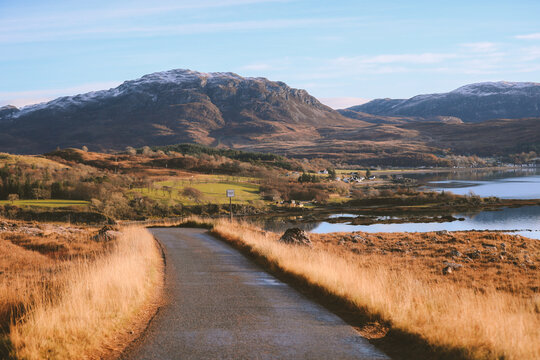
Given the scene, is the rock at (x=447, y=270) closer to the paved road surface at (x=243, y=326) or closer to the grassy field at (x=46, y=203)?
the paved road surface at (x=243, y=326)

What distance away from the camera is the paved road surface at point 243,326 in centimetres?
703

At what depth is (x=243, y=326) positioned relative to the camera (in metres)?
8.47

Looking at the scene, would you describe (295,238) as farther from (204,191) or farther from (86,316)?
(204,191)

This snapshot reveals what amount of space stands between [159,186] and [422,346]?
97231mm

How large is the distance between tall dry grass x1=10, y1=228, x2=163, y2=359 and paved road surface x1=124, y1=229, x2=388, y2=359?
56 centimetres

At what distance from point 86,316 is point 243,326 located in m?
2.77

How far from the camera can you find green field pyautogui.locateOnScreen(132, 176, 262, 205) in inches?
3583

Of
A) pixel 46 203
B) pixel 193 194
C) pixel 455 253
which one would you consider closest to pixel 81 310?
pixel 455 253

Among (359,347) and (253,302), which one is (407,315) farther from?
(253,302)

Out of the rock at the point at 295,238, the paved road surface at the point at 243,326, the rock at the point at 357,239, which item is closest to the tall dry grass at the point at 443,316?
the paved road surface at the point at 243,326

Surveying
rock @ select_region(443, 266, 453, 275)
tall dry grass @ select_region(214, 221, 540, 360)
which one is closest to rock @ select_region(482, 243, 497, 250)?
rock @ select_region(443, 266, 453, 275)

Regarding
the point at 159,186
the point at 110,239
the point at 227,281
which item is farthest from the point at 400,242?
the point at 159,186

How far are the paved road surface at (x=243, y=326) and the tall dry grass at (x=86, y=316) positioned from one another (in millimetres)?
562

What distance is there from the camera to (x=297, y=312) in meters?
9.55
